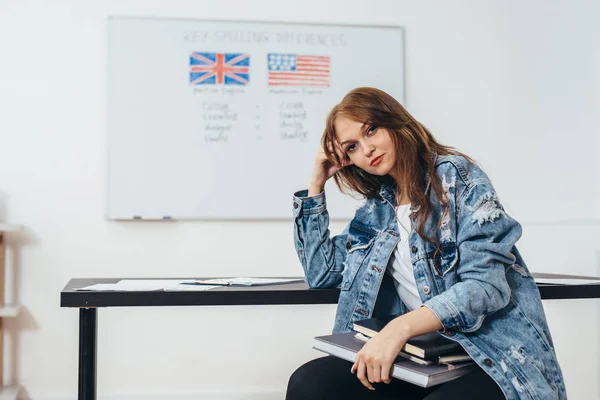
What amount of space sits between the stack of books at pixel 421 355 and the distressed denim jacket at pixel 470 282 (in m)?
0.03

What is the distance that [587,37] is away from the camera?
2.71 metres

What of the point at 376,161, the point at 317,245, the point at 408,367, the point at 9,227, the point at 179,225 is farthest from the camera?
the point at 179,225

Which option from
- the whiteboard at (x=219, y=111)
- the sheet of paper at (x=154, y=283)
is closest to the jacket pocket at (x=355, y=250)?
the sheet of paper at (x=154, y=283)

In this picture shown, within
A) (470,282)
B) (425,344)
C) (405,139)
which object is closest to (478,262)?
(470,282)

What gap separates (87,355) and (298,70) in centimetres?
163

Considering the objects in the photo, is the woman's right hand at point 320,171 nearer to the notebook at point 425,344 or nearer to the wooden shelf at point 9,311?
the notebook at point 425,344

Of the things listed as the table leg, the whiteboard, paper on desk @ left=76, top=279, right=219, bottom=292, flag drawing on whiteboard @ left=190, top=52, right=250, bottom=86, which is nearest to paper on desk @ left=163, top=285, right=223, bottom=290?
paper on desk @ left=76, top=279, right=219, bottom=292

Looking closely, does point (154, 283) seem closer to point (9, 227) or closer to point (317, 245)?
point (317, 245)

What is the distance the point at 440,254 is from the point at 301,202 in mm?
417

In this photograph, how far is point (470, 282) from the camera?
3.45 feet

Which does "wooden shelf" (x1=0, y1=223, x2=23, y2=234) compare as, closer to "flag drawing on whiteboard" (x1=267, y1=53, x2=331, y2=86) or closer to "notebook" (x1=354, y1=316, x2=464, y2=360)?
"flag drawing on whiteboard" (x1=267, y1=53, x2=331, y2=86)

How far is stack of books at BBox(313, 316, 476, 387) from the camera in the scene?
96 centimetres

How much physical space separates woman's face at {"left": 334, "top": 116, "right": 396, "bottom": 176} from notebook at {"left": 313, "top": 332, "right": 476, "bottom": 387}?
1.20 ft

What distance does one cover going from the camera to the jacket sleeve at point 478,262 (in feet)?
3.39
